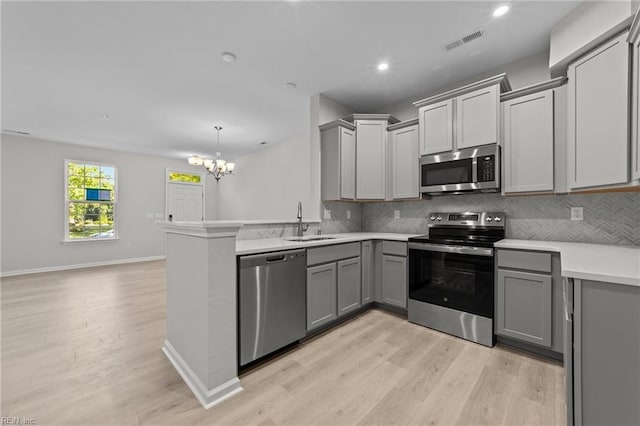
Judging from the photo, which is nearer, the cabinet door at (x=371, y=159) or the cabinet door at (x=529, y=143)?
the cabinet door at (x=529, y=143)

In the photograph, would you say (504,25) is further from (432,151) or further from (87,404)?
(87,404)

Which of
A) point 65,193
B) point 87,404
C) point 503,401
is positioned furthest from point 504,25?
point 65,193

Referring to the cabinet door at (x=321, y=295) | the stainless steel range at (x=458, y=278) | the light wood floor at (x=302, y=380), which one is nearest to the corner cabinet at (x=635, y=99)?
the stainless steel range at (x=458, y=278)

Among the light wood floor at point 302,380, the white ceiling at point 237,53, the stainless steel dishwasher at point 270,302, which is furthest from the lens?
the white ceiling at point 237,53

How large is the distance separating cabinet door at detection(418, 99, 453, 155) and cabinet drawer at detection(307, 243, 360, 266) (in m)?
1.37

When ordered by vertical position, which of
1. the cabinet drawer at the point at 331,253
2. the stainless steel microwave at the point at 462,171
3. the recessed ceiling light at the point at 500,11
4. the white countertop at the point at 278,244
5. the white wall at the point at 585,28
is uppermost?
the recessed ceiling light at the point at 500,11

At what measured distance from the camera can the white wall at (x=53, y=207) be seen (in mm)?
5066

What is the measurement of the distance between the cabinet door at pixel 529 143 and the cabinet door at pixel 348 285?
5.55 ft

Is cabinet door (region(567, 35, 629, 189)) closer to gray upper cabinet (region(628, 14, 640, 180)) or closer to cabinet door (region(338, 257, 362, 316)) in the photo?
gray upper cabinet (region(628, 14, 640, 180))

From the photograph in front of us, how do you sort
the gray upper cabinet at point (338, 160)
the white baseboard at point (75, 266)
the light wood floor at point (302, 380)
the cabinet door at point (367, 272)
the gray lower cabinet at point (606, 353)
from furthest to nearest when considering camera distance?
the white baseboard at point (75, 266) < the gray upper cabinet at point (338, 160) < the cabinet door at point (367, 272) < the light wood floor at point (302, 380) < the gray lower cabinet at point (606, 353)

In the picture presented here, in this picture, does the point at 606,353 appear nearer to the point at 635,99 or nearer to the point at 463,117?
the point at 635,99

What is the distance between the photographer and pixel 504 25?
7.41 feet

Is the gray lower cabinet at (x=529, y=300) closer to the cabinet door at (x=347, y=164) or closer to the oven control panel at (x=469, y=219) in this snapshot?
the oven control panel at (x=469, y=219)

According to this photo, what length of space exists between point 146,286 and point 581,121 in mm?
5686
